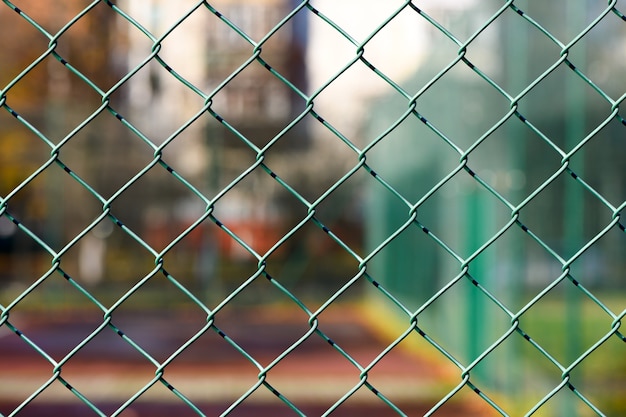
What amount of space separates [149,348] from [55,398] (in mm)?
4123

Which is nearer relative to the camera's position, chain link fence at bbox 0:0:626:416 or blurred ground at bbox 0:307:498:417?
chain link fence at bbox 0:0:626:416

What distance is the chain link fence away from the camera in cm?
599

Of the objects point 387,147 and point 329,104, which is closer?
point 387,147

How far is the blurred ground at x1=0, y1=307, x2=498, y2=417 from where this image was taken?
24.0ft

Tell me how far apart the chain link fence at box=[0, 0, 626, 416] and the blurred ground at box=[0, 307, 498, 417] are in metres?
0.06

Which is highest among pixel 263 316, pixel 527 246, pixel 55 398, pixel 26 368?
pixel 263 316

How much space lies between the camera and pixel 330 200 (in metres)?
16.3

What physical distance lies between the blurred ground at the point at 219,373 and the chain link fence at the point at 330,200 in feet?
0.21

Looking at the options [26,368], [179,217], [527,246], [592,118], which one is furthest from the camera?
[179,217]

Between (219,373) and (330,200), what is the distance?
748 centimetres

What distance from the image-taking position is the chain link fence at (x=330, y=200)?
19.6ft

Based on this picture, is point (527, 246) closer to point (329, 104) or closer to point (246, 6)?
point (329, 104)

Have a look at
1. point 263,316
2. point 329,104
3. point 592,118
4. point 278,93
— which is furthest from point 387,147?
point 592,118

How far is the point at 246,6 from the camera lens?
20.4 meters
